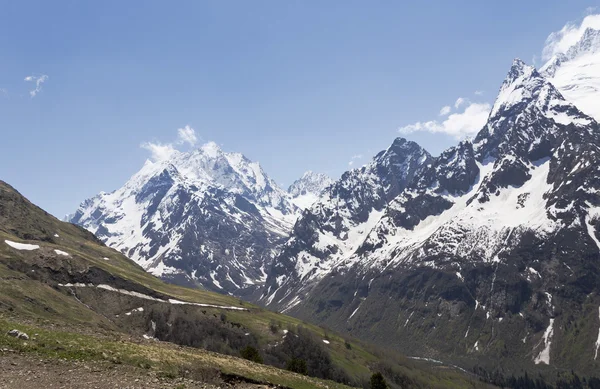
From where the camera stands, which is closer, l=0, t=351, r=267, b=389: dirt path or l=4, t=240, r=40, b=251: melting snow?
l=0, t=351, r=267, b=389: dirt path

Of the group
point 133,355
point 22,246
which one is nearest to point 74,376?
point 133,355

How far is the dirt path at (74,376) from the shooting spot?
3506cm

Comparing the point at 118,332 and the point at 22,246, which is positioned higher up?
the point at 22,246

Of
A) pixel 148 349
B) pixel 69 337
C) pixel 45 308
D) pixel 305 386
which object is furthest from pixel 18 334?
pixel 45 308

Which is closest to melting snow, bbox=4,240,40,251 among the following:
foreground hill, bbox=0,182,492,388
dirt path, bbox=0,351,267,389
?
foreground hill, bbox=0,182,492,388

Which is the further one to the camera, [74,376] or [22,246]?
[22,246]

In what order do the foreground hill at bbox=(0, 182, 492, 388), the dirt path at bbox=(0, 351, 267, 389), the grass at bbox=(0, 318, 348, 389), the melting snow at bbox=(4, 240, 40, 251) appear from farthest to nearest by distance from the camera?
the melting snow at bbox=(4, 240, 40, 251)
the foreground hill at bbox=(0, 182, 492, 388)
the grass at bbox=(0, 318, 348, 389)
the dirt path at bbox=(0, 351, 267, 389)

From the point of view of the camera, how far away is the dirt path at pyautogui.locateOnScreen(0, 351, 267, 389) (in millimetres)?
35062

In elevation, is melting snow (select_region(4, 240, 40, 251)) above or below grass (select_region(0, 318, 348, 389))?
above

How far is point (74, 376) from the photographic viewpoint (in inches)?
1449

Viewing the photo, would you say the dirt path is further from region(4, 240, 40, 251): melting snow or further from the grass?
region(4, 240, 40, 251): melting snow

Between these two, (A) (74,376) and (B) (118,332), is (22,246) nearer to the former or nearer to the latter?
(B) (118,332)

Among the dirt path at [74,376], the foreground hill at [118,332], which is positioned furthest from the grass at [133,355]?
the dirt path at [74,376]

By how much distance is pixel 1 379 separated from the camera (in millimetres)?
34719
